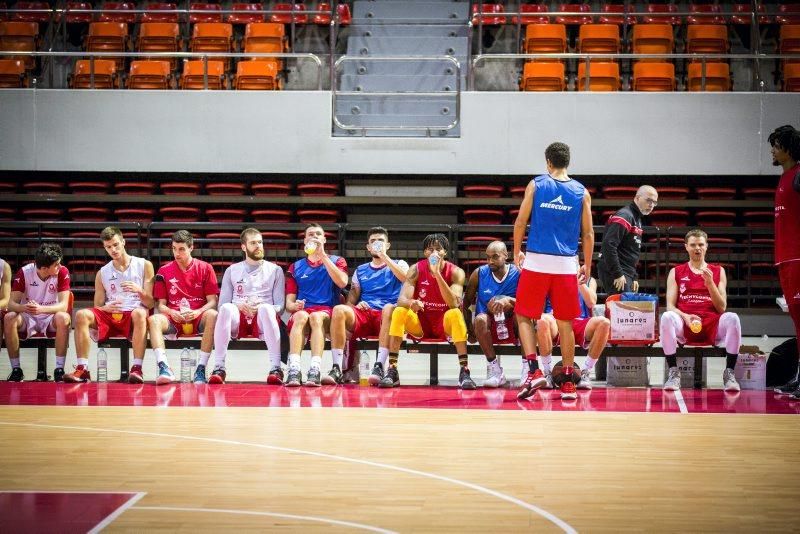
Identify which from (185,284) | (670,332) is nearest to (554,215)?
(670,332)

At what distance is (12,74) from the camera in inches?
559

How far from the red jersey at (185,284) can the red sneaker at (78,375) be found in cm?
83

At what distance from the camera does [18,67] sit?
46.8ft

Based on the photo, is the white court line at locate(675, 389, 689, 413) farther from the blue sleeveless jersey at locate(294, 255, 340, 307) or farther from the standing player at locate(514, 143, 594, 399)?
the blue sleeveless jersey at locate(294, 255, 340, 307)

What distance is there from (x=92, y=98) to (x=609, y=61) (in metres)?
7.24

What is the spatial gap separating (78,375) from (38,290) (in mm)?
934

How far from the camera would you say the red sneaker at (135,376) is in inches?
319

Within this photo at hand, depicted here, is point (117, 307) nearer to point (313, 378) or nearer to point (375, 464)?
point (313, 378)

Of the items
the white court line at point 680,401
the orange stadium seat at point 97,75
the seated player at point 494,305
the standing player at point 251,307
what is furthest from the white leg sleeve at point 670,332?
the orange stadium seat at point 97,75

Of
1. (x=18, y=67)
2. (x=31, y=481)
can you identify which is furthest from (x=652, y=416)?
(x=18, y=67)

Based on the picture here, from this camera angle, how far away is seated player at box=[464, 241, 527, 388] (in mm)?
7992

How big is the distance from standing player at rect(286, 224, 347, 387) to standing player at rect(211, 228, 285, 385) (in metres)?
0.14

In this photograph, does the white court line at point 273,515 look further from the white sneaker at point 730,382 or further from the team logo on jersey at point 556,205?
the white sneaker at point 730,382

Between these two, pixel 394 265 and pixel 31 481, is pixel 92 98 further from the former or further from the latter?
pixel 31 481
